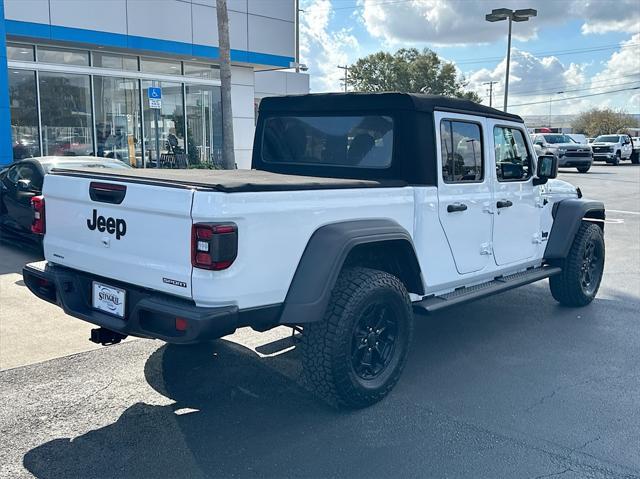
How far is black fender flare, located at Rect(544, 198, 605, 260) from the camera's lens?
20.4 feet

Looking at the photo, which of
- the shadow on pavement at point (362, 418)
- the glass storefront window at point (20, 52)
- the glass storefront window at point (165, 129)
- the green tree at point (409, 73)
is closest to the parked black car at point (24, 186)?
the shadow on pavement at point (362, 418)

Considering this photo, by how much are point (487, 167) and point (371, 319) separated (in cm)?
190

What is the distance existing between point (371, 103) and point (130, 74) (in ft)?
45.8

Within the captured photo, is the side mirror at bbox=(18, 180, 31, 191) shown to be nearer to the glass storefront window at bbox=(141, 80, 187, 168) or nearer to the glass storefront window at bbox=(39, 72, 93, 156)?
the glass storefront window at bbox=(39, 72, 93, 156)

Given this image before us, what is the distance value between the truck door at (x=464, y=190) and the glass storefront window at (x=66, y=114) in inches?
522

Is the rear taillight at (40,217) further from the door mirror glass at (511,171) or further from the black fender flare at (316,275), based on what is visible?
the door mirror glass at (511,171)

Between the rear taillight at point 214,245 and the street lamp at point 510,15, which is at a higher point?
the street lamp at point 510,15

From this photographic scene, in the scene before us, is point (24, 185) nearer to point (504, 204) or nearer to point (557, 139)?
point (504, 204)

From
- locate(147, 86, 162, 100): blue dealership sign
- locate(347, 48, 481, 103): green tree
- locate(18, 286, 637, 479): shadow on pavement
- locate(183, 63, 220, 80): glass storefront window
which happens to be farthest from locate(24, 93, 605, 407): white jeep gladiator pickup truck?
locate(347, 48, 481, 103): green tree

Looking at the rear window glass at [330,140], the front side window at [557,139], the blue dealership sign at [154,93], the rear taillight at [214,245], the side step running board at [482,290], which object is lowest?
the side step running board at [482,290]

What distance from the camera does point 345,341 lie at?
385 centimetres

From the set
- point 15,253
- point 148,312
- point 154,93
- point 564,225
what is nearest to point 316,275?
point 148,312

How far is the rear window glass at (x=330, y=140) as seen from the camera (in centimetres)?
481

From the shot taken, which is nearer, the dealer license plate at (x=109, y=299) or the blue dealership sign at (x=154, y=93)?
the dealer license plate at (x=109, y=299)
